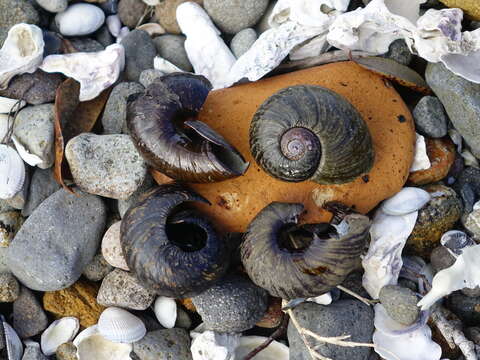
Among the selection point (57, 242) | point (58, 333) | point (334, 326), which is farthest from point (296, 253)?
point (58, 333)

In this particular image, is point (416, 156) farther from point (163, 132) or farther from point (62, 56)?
point (62, 56)

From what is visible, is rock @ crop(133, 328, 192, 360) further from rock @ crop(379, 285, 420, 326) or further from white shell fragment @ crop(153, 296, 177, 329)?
rock @ crop(379, 285, 420, 326)

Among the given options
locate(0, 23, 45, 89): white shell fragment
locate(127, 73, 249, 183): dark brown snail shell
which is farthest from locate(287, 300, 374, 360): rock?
locate(0, 23, 45, 89): white shell fragment

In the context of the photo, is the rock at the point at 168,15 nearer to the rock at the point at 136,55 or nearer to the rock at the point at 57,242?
the rock at the point at 136,55

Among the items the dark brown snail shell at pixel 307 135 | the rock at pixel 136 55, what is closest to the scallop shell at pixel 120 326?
the dark brown snail shell at pixel 307 135

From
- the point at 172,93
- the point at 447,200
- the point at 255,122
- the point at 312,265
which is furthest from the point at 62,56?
the point at 447,200

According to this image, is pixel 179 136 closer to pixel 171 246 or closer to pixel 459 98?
pixel 171 246
